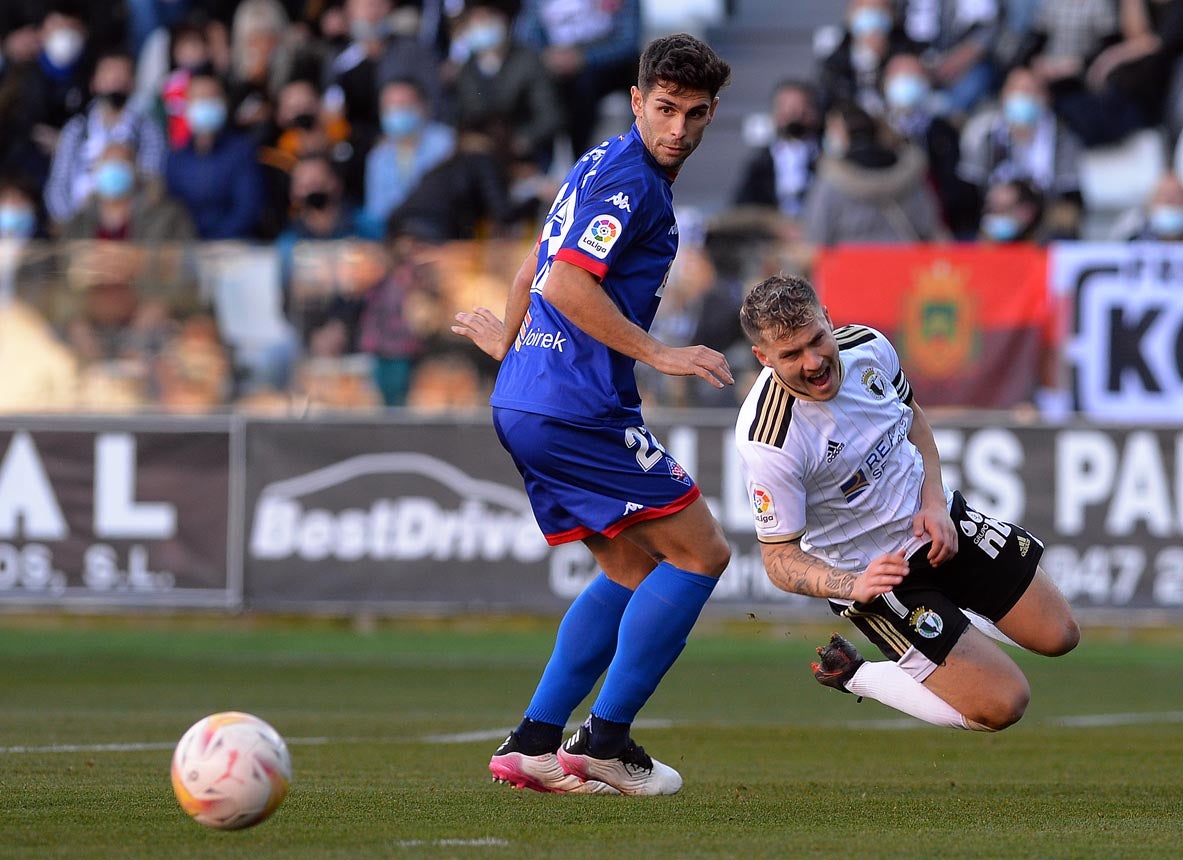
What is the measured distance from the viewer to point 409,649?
13492 millimetres

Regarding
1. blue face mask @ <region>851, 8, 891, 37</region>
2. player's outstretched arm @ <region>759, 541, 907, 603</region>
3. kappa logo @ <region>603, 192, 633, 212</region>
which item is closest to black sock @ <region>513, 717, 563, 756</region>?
player's outstretched arm @ <region>759, 541, 907, 603</region>

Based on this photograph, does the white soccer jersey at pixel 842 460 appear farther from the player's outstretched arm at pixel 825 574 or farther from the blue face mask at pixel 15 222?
the blue face mask at pixel 15 222

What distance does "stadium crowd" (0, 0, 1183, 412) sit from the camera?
13.9m

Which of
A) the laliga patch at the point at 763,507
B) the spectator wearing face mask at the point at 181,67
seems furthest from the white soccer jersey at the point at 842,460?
the spectator wearing face mask at the point at 181,67

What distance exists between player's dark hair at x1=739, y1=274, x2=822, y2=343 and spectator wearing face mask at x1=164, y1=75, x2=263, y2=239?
10.7 meters

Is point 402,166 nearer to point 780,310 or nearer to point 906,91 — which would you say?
point 906,91

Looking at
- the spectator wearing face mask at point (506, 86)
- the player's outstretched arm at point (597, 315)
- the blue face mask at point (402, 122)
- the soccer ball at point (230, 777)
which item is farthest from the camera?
the spectator wearing face mask at point (506, 86)

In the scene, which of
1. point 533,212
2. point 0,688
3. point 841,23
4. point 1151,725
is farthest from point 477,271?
point 841,23

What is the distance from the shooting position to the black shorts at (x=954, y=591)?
258 inches

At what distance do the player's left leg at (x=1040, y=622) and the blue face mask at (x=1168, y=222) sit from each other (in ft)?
27.1

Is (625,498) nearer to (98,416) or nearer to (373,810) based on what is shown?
(373,810)

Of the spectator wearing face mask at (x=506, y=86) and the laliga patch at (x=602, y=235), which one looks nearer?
the laliga patch at (x=602, y=235)

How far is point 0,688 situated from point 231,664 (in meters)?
2.02

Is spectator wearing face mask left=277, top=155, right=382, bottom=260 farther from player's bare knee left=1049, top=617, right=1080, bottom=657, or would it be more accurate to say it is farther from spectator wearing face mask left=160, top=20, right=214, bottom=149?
player's bare knee left=1049, top=617, right=1080, bottom=657
